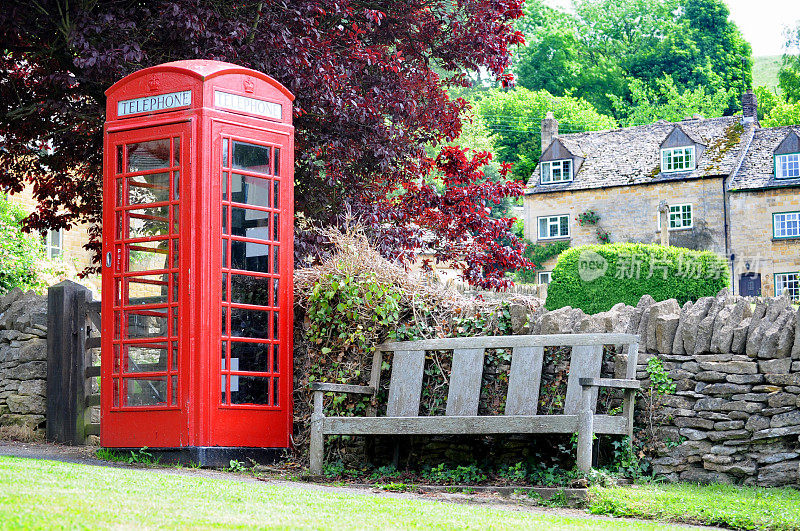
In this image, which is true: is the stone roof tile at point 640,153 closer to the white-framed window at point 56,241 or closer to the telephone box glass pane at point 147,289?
the white-framed window at point 56,241

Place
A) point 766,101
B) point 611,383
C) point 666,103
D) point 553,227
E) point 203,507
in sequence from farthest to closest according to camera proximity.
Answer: point 666,103
point 766,101
point 553,227
point 611,383
point 203,507

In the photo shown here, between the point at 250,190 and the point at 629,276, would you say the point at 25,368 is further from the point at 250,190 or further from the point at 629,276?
the point at 629,276

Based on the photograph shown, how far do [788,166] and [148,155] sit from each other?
113ft

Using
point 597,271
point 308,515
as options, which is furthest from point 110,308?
point 597,271

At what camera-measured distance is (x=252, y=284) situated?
316 inches

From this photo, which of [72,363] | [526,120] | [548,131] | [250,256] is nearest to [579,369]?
[250,256]

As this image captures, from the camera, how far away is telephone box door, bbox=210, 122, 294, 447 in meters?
7.79

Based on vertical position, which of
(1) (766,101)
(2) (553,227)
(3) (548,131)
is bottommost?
(2) (553,227)

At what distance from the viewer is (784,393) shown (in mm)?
6812

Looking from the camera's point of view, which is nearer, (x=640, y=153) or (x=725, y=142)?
(x=725, y=142)

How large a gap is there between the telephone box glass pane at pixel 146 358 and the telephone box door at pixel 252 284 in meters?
0.45

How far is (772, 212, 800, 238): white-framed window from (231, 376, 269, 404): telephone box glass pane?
33100 millimetres

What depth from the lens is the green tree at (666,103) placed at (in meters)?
56.8

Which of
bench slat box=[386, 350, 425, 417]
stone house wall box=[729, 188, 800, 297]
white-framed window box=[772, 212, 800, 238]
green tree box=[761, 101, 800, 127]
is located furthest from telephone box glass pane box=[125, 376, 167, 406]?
green tree box=[761, 101, 800, 127]
